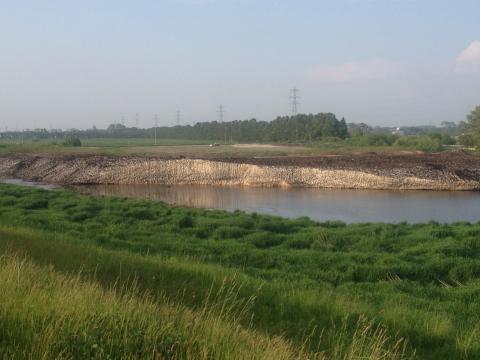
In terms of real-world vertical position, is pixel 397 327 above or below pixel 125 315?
below

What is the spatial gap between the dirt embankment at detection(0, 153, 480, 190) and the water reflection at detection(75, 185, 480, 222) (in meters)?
1.51

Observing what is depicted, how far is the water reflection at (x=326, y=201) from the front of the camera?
23188mm

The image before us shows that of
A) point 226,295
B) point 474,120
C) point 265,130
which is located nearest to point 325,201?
point 226,295

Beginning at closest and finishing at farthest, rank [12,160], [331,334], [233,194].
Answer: [331,334], [233,194], [12,160]

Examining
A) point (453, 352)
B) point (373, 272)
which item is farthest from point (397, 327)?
point (373, 272)

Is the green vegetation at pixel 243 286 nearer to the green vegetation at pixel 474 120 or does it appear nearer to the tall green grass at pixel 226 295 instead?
the tall green grass at pixel 226 295

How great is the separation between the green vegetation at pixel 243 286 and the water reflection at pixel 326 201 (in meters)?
6.71

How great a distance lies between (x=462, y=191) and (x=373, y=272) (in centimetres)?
2532

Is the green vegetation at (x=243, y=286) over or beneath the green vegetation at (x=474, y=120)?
beneath

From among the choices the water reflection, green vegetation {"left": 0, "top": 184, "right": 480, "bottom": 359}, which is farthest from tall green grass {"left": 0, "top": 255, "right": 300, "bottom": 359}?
the water reflection

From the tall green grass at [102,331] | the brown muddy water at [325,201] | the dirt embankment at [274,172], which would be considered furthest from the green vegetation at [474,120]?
the tall green grass at [102,331]

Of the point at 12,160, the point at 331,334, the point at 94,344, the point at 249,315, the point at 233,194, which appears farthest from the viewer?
the point at 12,160

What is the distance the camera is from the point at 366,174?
3472 cm

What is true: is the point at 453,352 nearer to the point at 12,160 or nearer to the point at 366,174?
the point at 366,174
